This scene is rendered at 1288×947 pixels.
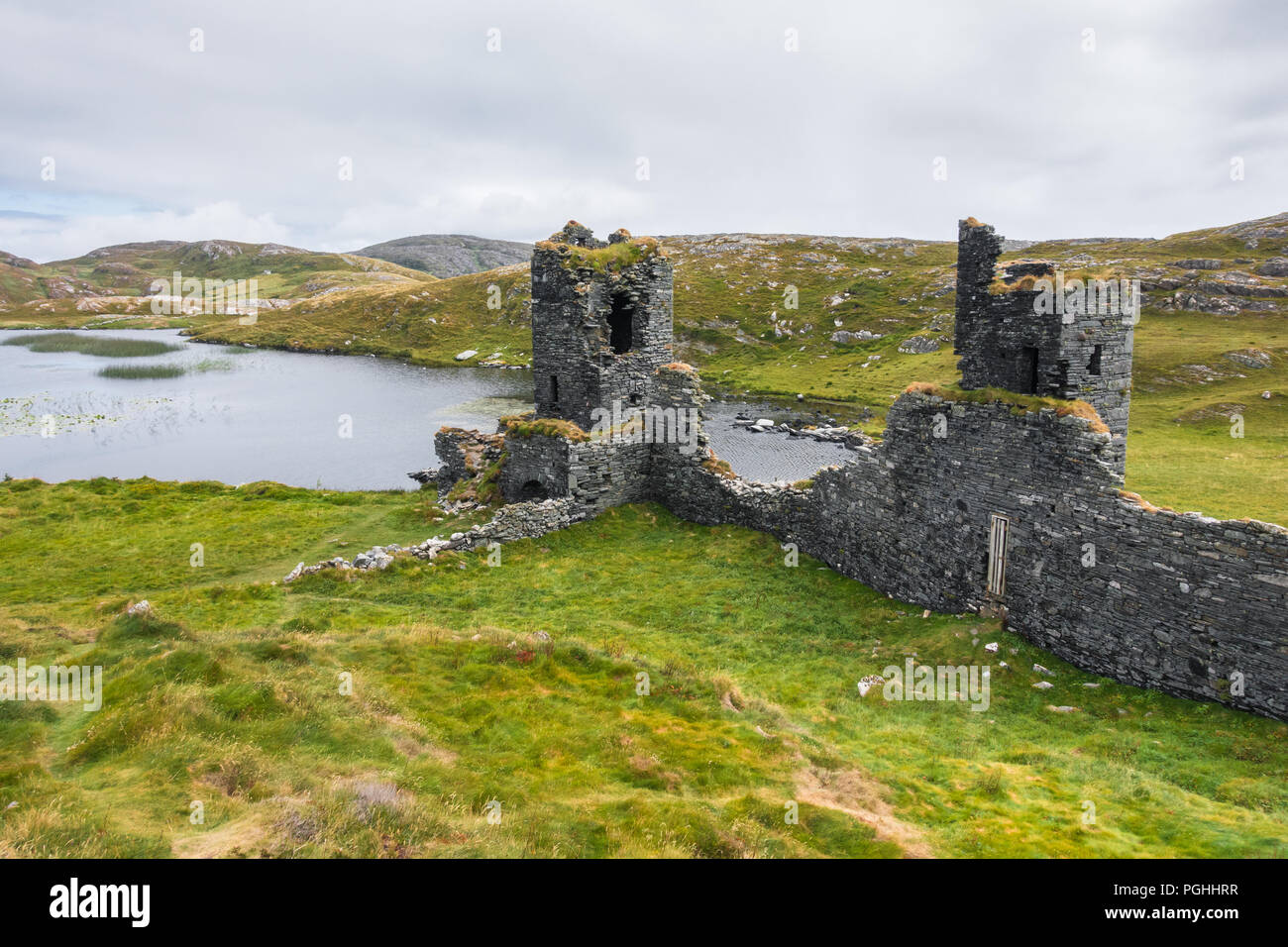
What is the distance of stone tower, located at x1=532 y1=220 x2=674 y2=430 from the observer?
26.8 metres

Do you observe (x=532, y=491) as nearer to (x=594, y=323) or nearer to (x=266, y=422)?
(x=594, y=323)

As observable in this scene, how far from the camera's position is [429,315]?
136m

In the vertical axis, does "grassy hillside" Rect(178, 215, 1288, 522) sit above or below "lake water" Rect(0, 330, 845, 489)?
above

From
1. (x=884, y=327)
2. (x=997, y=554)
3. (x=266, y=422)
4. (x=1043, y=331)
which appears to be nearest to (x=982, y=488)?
(x=997, y=554)

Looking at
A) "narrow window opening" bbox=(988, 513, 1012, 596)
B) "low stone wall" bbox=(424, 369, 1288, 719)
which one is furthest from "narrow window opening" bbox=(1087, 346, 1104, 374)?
"narrow window opening" bbox=(988, 513, 1012, 596)

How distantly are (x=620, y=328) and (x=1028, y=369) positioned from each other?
15.4 metres

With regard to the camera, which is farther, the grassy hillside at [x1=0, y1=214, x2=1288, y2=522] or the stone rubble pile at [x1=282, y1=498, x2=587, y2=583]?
the grassy hillside at [x1=0, y1=214, x2=1288, y2=522]

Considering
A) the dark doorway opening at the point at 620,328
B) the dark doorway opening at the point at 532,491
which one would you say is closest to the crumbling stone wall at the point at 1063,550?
the dark doorway opening at the point at 532,491

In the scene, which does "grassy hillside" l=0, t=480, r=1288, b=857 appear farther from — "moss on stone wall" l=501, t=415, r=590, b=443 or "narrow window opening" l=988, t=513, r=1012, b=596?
"moss on stone wall" l=501, t=415, r=590, b=443

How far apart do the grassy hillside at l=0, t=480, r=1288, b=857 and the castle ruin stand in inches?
40.4

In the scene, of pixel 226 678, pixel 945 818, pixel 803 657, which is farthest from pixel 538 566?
pixel 945 818

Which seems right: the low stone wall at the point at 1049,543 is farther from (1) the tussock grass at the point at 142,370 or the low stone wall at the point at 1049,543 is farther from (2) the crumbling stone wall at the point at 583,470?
(1) the tussock grass at the point at 142,370

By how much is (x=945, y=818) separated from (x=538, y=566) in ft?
46.1
